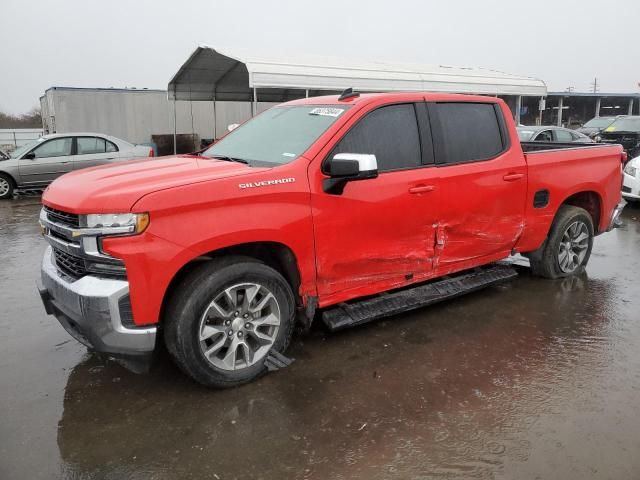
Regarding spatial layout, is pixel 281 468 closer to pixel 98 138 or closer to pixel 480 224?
pixel 480 224

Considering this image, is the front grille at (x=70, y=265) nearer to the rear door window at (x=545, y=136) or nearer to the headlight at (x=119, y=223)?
the headlight at (x=119, y=223)

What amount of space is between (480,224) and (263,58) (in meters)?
12.4

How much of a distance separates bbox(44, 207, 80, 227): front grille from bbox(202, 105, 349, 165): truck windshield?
1.31 metres


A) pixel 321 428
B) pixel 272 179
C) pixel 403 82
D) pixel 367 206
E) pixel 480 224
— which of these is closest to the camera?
pixel 321 428

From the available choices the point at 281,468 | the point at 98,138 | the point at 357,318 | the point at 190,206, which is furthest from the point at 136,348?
the point at 98,138

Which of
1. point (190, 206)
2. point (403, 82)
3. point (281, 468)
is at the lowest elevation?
point (281, 468)

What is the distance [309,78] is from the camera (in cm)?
1548

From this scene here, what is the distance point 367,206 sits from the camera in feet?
12.4

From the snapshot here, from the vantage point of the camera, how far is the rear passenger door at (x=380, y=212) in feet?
12.0

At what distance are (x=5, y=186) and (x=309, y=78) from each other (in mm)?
8643

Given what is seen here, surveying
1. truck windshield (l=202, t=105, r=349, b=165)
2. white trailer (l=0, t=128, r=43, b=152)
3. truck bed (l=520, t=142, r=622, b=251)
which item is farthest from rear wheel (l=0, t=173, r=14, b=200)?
white trailer (l=0, t=128, r=43, b=152)

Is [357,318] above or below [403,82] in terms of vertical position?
below

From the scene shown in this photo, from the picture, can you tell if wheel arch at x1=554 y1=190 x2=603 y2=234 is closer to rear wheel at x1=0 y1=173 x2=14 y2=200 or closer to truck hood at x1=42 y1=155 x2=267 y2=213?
truck hood at x1=42 y1=155 x2=267 y2=213

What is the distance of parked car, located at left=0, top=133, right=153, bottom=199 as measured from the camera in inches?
475
